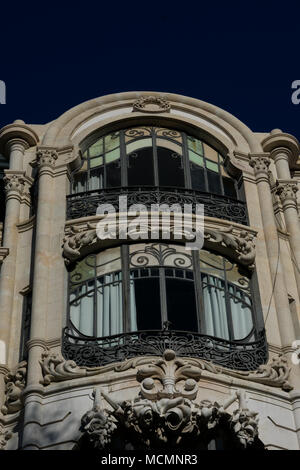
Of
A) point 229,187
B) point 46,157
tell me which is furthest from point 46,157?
point 229,187

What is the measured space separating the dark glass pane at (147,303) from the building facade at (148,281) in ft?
0.08

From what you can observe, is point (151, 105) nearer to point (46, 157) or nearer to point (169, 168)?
point (169, 168)

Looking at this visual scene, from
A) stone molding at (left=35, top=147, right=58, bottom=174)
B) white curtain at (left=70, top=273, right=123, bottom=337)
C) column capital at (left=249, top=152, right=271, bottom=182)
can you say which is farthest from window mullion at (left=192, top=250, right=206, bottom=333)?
stone molding at (left=35, top=147, right=58, bottom=174)

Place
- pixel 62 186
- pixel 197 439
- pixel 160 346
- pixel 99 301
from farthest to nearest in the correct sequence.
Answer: pixel 62 186 → pixel 99 301 → pixel 160 346 → pixel 197 439

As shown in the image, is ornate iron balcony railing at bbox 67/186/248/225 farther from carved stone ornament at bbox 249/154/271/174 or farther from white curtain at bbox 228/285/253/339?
white curtain at bbox 228/285/253/339

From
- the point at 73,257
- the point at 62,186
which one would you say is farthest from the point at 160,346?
the point at 62,186

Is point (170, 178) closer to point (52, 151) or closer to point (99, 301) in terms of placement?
point (52, 151)

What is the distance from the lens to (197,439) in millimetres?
17547

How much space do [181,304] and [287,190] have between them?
4907 mm

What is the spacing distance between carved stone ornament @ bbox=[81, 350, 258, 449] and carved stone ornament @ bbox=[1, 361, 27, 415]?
1618 millimetres

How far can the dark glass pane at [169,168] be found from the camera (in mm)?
23203

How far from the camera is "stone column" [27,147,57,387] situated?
62.6ft

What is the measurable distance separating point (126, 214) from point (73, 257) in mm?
1486

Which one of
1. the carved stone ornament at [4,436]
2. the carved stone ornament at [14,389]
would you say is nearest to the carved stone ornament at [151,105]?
the carved stone ornament at [14,389]
